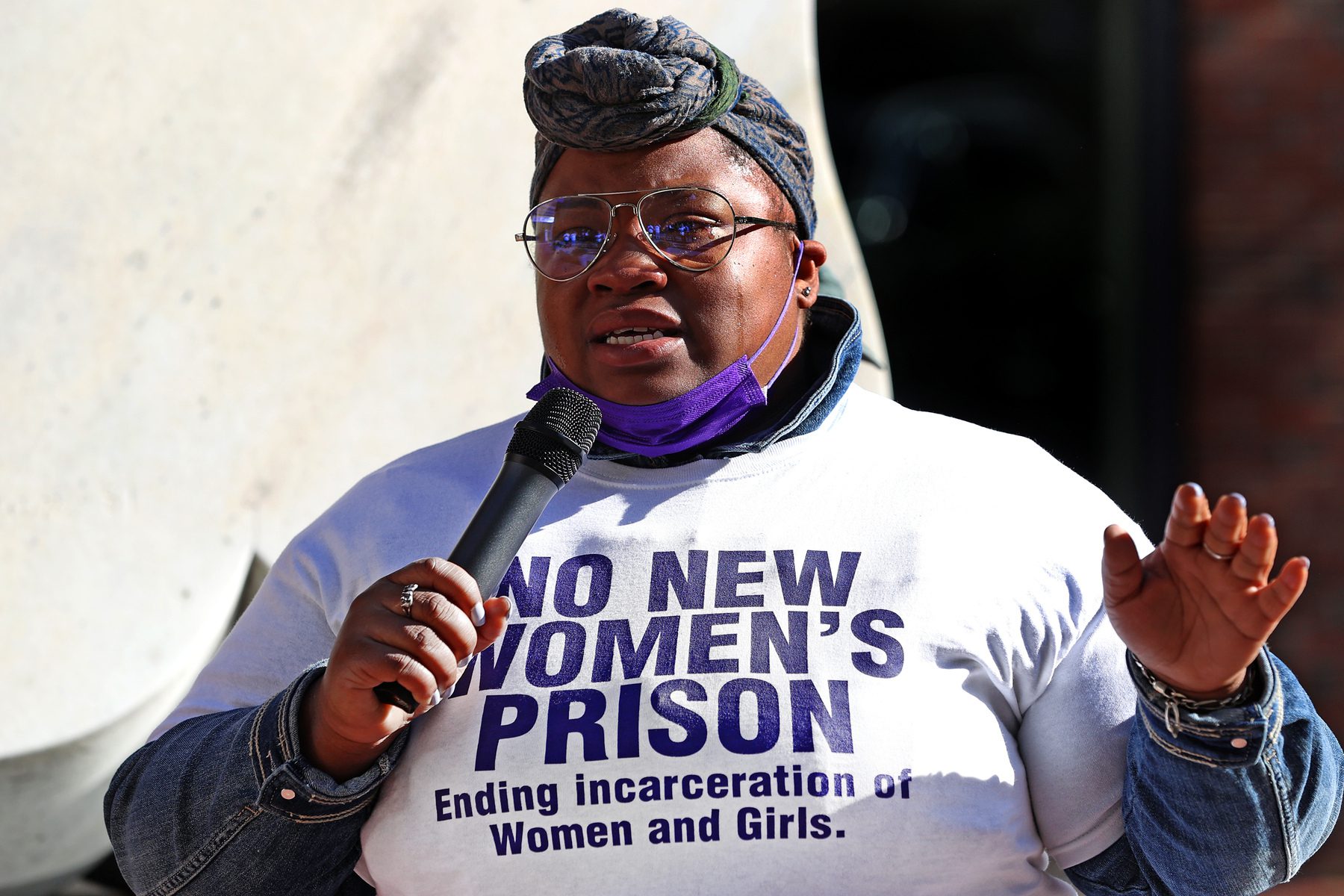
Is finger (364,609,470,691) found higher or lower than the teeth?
lower

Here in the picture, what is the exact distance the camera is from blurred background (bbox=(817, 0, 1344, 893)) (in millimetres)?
5109

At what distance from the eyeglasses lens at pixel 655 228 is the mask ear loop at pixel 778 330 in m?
0.14

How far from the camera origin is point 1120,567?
5.19 ft

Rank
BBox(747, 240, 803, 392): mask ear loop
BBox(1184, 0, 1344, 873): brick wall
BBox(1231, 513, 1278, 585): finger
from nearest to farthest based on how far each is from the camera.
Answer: BBox(1231, 513, 1278, 585): finger → BBox(747, 240, 803, 392): mask ear loop → BBox(1184, 0, 1344, 873): brick wall

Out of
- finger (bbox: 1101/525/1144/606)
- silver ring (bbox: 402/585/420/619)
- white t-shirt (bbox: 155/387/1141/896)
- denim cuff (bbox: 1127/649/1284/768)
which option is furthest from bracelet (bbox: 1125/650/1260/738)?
silver ring (bbox: 402/585/420/619)

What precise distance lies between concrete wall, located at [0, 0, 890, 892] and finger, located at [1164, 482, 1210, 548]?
6.14ft

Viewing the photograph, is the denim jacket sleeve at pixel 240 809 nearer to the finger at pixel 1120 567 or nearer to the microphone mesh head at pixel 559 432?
the microphone mesh head at pixel 559 432

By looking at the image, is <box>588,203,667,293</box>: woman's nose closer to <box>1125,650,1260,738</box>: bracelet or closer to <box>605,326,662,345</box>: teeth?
<box>605,326,662,345</box>: teeth

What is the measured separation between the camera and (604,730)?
6.07ft

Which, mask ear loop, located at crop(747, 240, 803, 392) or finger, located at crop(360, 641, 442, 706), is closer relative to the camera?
finger, located at crop(360, 641, 442, 706)

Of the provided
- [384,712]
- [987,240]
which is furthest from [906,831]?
[987,240]

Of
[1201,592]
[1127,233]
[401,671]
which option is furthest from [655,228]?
[1127,233]

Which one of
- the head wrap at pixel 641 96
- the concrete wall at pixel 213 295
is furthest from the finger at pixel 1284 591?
the concrete wall at pixel 213 295

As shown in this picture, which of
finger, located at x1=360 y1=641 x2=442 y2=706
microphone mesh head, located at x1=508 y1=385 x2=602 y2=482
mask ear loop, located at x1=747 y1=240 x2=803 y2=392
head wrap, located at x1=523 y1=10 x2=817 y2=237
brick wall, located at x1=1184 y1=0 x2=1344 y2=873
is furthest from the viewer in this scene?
brick wall, located at x1=1184 y1=0 x2=1344 y2=873
